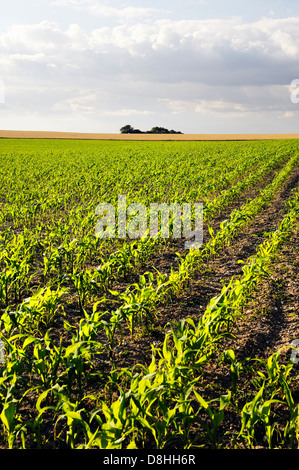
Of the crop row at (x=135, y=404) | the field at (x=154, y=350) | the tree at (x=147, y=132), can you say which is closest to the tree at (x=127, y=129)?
the tree at (x=147, y=132)

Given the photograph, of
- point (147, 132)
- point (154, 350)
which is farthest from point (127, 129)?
point (154, 350)

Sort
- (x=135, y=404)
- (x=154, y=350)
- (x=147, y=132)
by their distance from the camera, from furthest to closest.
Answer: (x=147, y=132) → (x=154, y=350) → (x=135, y=404)

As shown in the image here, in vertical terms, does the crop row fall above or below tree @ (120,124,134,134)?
below

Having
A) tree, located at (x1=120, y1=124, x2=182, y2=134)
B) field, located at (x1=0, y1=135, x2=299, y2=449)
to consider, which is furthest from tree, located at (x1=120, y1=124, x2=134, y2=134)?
field, located at (x1=0, y1=135, x2=299, y2=449)

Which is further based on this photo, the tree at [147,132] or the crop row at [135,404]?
the tree at [147,132]

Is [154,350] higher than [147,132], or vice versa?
[147,132]

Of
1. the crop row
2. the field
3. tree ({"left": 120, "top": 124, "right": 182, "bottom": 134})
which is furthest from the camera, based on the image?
tree ({"left": 120, "top": 124, "right": 182, "bottom": 134})

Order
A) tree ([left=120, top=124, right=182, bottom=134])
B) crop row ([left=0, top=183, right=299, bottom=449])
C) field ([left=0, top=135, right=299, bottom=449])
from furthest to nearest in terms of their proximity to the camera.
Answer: tree ([left=120, top=124, right=182, bottom=134]) → field ([left=0, top=135, right=299, bottom=449]) → crop row ([left=0, top=183, right=299, bottom=449])

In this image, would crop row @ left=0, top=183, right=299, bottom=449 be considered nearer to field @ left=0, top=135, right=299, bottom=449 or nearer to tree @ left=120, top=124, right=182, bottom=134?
field @ left=0, top=135, right=299, bottom=449

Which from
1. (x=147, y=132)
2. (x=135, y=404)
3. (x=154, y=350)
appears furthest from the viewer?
(x=147, y=132)

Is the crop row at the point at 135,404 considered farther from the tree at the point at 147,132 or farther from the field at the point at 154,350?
the tree at the point at 147,132

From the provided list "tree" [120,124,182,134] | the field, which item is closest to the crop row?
the field

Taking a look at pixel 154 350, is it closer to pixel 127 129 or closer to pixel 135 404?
pixel 135 404

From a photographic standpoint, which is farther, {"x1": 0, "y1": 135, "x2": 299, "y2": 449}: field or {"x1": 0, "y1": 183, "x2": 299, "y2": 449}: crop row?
{"x1": 0, "y1": 135, "x2": 299, "y2": 449}: field
